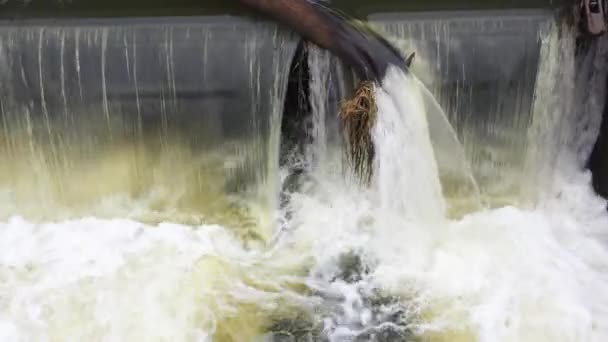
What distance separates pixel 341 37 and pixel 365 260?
137 centimetres

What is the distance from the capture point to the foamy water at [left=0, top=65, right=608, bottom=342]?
4043 millimetres

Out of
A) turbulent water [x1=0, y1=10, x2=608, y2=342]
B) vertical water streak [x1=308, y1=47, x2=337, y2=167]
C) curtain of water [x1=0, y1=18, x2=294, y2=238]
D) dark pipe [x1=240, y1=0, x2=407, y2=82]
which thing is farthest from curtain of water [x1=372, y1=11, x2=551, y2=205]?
curtain of water [x1=0, y1=18, x2=294, y2=238]

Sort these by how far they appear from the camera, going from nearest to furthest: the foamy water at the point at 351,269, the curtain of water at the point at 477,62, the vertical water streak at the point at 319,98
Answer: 1. the foamy water at the point at 351,269
2. the vertical water streak at the point at 319,98
3. the curtain of water at the point at 477,62

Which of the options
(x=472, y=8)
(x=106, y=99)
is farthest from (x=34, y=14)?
(x=472, y=8)

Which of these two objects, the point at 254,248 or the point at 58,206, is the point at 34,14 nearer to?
the point at 58,206

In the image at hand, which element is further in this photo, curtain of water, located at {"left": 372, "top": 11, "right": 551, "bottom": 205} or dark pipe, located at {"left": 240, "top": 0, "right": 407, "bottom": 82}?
curtain of water, located at {"left": 372, "top": 11, "right": 551, "bottom": 205}

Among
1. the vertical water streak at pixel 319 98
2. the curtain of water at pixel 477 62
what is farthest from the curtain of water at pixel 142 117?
the curtain of water at pixel 477 62

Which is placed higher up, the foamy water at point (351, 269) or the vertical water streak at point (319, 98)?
the vertical water streak at point (319, 98)

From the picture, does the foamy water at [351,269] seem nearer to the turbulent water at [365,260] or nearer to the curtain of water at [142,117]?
the turbulent water at [365,260]

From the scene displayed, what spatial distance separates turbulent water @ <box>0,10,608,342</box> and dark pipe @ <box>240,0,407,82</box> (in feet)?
0.38

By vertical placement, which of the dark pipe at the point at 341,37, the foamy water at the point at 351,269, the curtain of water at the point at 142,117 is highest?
the dark pipe at the point at 341,37

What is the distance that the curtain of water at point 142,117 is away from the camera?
4.47 m

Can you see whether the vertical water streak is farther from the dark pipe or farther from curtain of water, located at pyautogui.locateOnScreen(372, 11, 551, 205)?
curtain of water, located at pyautogui.locateOnScreen(372, 11, 551, 205)

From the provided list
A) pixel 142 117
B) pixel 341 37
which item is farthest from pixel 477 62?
pixel 142 117
